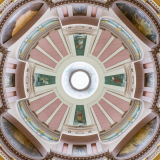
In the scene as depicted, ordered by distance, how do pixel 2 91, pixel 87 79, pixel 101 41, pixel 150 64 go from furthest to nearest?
pixel 87 79 < pixel 101 41 < pixel 150 64 < pixel 2 91

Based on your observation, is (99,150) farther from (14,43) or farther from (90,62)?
(14,43)

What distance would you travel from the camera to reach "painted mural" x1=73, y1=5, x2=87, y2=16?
12.6 metres

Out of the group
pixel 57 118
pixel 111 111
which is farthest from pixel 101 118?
pixel 57 118

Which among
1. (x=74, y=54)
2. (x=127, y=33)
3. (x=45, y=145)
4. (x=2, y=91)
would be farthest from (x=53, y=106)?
(x=127, y=33)

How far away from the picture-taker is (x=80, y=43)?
17.2 meters

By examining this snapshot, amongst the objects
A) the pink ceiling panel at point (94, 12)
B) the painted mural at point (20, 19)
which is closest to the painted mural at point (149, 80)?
the pink ceiling panel at point (94, 12)

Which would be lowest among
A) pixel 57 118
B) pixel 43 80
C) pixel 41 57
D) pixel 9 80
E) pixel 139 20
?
pixel 57 118

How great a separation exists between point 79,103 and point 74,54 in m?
5.42

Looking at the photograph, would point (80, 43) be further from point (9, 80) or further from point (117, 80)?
point (9, 80)

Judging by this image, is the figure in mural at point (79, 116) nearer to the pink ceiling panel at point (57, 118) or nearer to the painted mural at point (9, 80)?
the pink ceiling panel at point (57, 118)

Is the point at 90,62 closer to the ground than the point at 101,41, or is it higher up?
closer to the ground

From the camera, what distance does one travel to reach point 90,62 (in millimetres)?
17922

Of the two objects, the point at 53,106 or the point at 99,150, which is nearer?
the point at 99,150

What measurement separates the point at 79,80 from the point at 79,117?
4.24 metres
